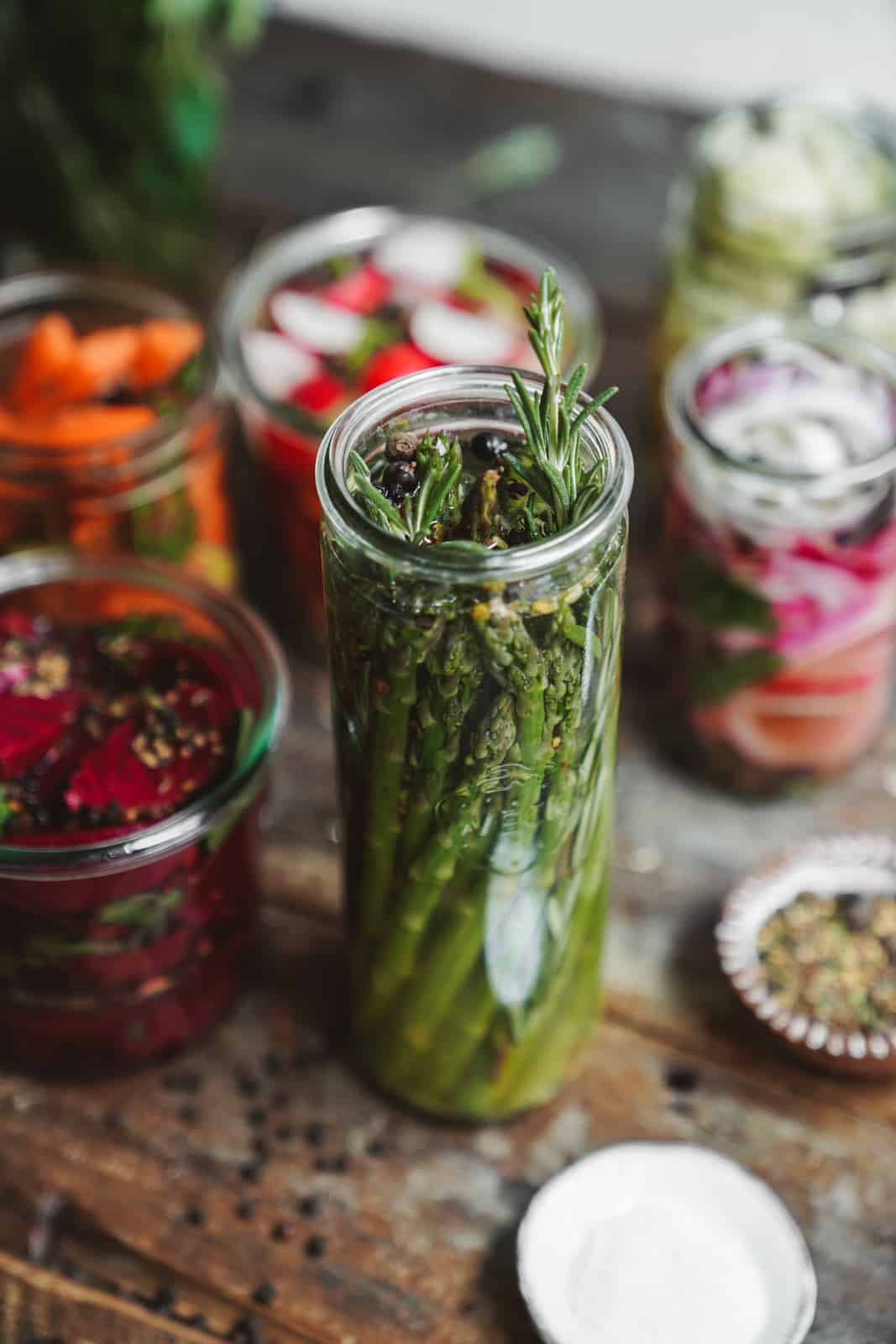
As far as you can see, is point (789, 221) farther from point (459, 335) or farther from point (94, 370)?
point (94, 370)

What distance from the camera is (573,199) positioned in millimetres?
1775

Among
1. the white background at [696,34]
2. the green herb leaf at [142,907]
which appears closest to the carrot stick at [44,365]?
the green herb leaf at [142,907]

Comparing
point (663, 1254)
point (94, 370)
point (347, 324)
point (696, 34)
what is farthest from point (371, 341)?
point (696, 34)

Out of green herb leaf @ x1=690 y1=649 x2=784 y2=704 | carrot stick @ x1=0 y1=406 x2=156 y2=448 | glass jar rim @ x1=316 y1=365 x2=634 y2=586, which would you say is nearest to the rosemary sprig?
glass jar rim @ x1=316 y1=365 x2=634 y2=586

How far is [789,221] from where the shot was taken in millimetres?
1299

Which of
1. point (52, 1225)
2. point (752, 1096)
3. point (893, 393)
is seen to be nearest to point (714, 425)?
point (893, 393)

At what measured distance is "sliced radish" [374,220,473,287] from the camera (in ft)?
4.77

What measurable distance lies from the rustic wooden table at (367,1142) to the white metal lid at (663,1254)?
A: 5 cm

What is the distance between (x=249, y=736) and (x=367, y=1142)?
1.03 feet

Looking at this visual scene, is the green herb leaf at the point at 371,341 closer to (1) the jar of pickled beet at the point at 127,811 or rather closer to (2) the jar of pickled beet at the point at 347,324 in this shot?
(2) the jar of pickled beet at the point at 347,324

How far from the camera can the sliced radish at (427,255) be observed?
1454 mm

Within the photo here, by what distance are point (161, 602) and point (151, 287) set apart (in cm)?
41

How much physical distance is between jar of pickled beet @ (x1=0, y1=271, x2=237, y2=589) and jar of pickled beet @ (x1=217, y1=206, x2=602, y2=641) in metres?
0.05

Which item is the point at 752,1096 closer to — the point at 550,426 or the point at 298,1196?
the point at 298,1196
